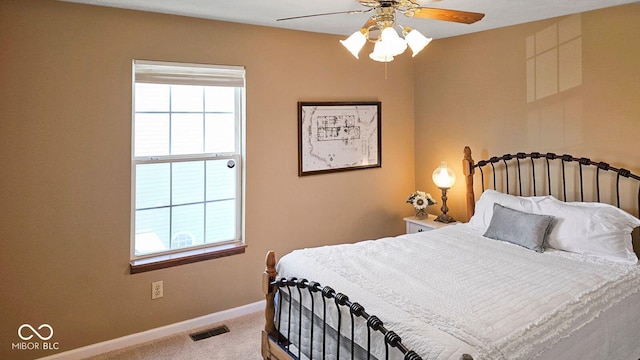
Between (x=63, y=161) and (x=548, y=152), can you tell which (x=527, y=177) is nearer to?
(x=548, y=152)

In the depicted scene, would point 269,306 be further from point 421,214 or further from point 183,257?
point 421,214

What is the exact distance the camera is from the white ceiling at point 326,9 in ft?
9.50

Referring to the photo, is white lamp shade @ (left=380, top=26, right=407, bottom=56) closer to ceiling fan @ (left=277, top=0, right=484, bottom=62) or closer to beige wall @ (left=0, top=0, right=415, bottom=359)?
ceiling fan @ (left=277, top=0, right=484, bottom=62)

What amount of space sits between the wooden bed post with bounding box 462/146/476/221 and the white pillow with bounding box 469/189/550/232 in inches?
13.8

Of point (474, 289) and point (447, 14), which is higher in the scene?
point (447, 14)

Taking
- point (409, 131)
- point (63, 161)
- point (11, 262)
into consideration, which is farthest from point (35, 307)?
point (409, 131)

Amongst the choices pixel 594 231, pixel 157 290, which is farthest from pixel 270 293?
pixel 594 231

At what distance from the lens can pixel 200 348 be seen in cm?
318

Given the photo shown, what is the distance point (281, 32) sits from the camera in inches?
148

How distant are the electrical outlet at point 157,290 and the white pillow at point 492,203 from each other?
248cm

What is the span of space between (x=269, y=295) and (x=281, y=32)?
7.19 feet

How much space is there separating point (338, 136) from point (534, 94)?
5.54ft

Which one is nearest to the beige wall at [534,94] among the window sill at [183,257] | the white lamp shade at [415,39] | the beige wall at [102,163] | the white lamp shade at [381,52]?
the beige wall at [102,163]

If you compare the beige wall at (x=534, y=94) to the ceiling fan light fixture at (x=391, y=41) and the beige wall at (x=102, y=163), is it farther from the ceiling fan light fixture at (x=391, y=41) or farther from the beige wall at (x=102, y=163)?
the ceiling fan light fixture at (x=391, y=41)
